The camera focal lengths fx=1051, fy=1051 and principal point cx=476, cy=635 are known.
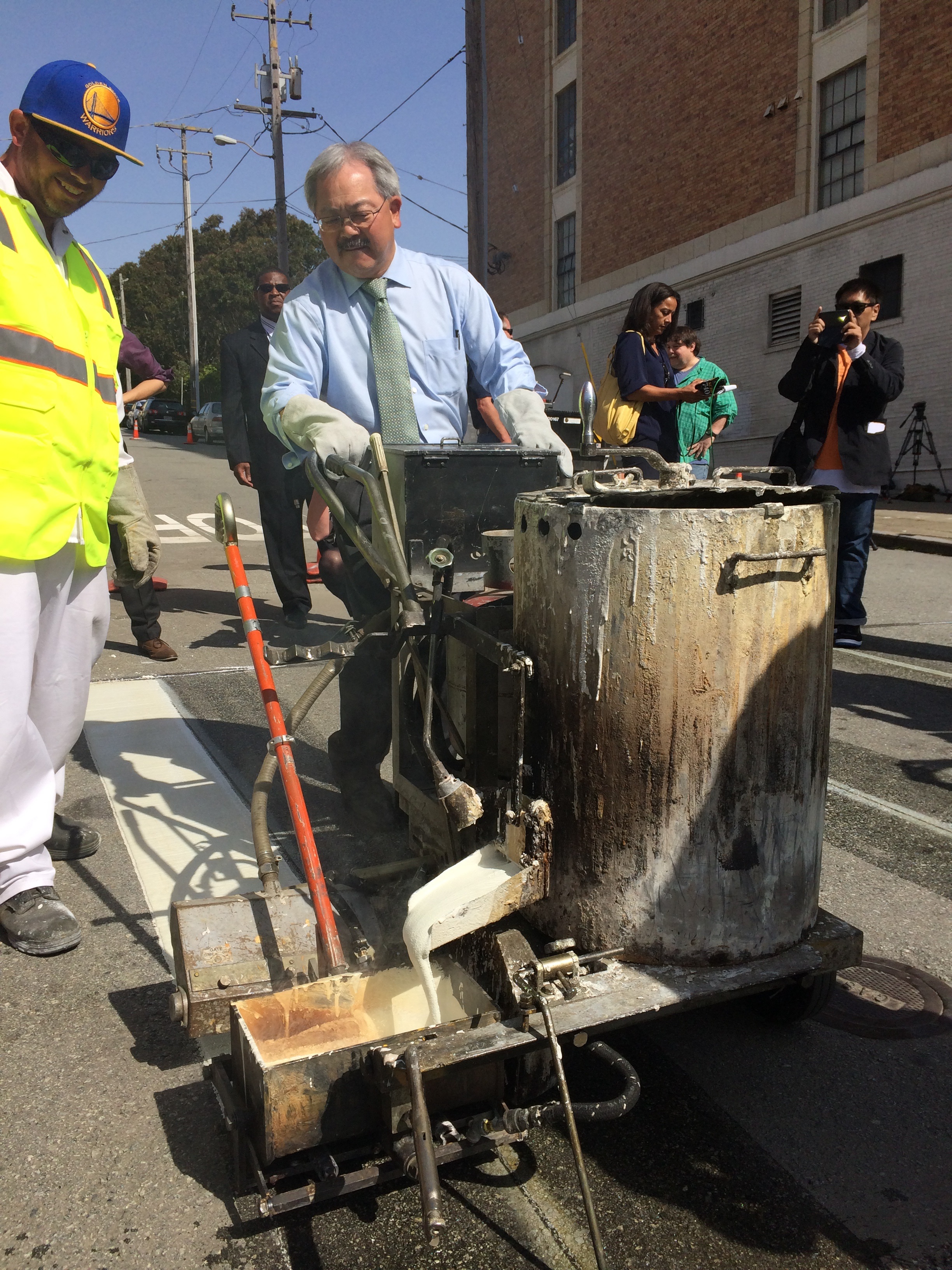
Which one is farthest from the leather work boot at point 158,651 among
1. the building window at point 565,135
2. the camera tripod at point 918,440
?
the building window at point 565,135

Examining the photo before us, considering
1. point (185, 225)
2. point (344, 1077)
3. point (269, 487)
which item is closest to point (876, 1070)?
point (344, 1077)

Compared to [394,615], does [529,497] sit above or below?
above

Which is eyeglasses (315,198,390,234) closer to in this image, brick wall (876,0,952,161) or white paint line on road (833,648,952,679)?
white paint line on road (833,648,952,679)

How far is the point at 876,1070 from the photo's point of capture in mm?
2430

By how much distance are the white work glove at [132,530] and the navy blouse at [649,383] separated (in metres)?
3.59

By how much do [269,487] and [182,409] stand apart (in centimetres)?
3771

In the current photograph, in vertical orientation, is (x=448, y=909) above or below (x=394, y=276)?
below

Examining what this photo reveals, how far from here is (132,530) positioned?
3.55m

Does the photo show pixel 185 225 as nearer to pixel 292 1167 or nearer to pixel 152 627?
pixel 152 627

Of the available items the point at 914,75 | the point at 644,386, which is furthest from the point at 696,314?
the point at 644,386

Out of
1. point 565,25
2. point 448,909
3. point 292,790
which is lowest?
point 448,909

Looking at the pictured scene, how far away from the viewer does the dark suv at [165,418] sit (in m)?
42.1

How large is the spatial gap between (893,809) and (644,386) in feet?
10.5

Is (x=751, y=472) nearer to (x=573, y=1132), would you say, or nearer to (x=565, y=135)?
(x=573, y=1132)
